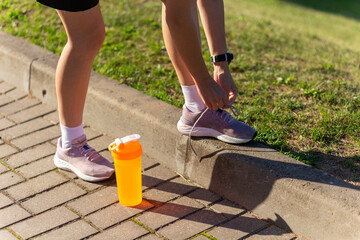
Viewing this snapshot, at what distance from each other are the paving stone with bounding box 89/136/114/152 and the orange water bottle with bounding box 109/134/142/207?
607 mm

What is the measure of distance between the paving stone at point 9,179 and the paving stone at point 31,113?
69 centimetres

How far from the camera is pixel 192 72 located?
2.67m

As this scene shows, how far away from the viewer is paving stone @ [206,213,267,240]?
2.68 metres

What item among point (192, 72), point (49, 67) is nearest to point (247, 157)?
point (192, 72)

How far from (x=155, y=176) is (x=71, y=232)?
0.67 metres

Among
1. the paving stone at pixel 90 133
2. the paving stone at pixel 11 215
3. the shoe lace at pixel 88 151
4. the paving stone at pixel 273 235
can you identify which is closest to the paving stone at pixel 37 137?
the paving stone at pixel 90 133

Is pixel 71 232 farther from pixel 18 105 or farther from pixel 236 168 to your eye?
pixel 18 105

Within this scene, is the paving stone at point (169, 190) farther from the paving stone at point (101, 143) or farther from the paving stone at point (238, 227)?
the paving stone at point (101, 143)

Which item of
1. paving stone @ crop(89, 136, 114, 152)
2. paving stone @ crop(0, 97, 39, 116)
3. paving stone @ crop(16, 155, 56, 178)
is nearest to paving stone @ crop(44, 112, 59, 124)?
paving stone @ crop(0, 97, 39, 116)

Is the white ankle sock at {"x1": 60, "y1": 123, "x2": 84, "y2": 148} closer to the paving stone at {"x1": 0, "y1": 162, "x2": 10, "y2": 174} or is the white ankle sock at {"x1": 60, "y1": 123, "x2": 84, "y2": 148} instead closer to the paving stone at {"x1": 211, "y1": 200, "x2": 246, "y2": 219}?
the paving stone at {"x1": 0, "y1": 162, "x2": 10, "y2": 174}

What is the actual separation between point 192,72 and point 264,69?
1641 millimetres

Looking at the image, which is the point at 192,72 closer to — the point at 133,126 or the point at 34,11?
the point at 133,126

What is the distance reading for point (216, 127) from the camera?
3.07m

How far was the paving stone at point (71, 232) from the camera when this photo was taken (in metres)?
2.64
